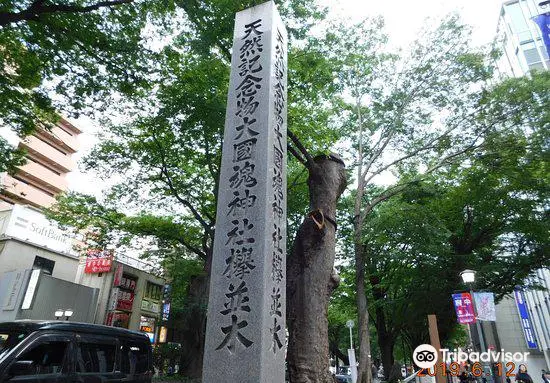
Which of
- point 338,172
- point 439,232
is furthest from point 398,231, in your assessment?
point 338,172

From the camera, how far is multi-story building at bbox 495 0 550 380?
26672mm

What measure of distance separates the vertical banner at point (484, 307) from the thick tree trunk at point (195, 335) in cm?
874

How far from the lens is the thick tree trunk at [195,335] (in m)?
14.3

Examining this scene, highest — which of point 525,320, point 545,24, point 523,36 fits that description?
point 523,36

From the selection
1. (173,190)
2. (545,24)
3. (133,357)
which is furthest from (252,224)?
(545,24)

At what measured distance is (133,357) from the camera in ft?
21.7

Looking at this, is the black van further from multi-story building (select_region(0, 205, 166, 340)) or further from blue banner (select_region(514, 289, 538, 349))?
blue banner (select_region(514, 289, 538, 349))

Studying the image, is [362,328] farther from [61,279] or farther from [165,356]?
[61,279]

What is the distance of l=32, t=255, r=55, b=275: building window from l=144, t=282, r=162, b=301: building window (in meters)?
7.90

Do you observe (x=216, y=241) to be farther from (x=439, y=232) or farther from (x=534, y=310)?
(x=534, y=310)

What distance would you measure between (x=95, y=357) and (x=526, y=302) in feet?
110

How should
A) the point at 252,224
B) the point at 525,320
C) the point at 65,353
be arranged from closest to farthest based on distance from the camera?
1. the point at 252,224
2. the point at 65,353
3. the point at 525,320

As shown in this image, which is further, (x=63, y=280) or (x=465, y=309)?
(x=63, y=280)

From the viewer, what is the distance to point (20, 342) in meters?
4.79
